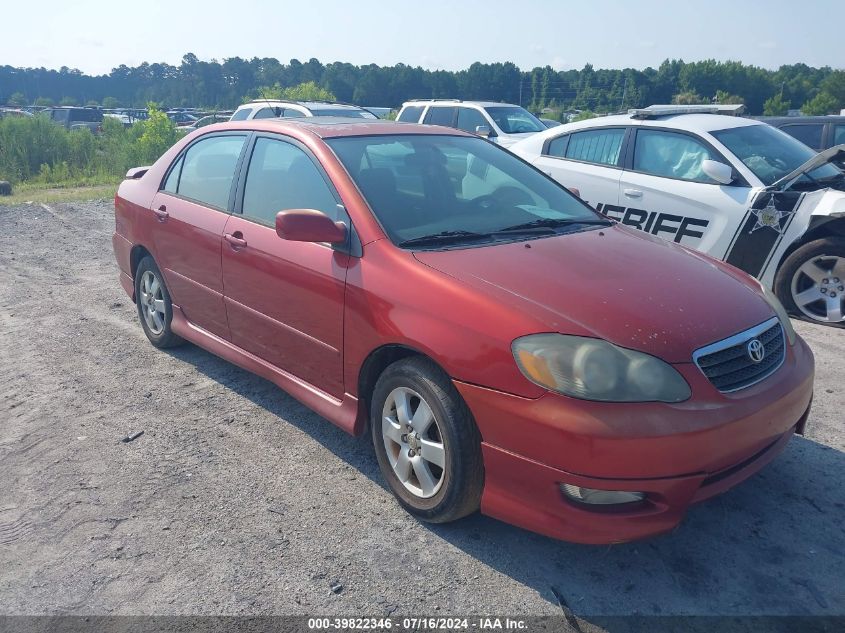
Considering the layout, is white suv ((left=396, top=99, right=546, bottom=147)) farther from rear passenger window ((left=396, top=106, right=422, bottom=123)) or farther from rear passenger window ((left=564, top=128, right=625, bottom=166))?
rear passenger window ((left=564, top=128, right=625, bottom=166))

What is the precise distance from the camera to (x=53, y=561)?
2955 mm

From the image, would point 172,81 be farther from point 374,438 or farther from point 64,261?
point 374,438

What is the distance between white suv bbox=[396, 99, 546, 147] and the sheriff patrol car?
605cm

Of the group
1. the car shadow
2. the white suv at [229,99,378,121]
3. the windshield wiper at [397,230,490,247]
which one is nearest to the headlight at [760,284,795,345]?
the car shadow

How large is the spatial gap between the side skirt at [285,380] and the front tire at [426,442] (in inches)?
7.3

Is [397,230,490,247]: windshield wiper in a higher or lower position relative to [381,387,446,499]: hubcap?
higher

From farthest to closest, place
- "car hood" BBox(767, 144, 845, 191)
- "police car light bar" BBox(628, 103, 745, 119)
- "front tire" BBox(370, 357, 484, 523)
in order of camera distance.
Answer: "police car light bar" BBox(628, 103, 745, 119) < "car hood" BBox(767, 144, 845, 191) < "front tire" BBox(370, 357, 484, 523)

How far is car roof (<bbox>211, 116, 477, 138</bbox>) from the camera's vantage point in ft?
13.3

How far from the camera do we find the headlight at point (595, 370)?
257 centimetres

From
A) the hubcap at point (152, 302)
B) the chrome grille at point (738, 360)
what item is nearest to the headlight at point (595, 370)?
the chrome grille at point (738, 360)

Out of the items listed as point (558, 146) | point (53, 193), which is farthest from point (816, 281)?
point (53, 193)

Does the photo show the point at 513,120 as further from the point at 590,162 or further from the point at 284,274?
the point at 284,274

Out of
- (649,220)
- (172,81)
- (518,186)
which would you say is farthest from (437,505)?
(172,81)

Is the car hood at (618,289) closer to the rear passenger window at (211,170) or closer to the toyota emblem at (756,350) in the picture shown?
the toyota emblem at (756,350)
